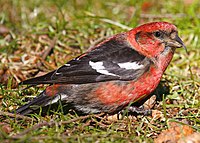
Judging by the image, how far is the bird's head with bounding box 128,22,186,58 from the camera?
A: 362cm

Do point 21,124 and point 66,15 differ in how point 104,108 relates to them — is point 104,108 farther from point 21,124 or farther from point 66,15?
point 66,15

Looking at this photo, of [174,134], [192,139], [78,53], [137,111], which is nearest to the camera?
[192,139]

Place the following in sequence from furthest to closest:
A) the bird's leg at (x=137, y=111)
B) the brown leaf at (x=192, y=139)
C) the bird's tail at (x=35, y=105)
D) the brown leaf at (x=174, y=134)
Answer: the bird's leg at (x=137, y=111)
the bird's tail at (x=35, y=105)
the brown leaf at (x=174, y=134)
the brown leaf at (x=192, y=139)

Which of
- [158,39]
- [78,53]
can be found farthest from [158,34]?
[78,53]

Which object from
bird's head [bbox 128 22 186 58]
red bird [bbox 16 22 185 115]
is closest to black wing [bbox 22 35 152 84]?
red bird [bbox 16 22 185 115]

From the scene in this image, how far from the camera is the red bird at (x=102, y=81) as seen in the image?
3430 millimetres

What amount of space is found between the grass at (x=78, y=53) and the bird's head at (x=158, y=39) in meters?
0.47

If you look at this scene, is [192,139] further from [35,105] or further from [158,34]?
[35,105]

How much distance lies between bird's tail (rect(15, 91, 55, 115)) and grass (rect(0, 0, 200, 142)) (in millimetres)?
82

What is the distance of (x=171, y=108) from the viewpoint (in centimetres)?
382

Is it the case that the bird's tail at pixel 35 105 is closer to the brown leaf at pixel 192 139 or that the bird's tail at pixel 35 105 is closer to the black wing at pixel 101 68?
the black wing at pixel 101 68

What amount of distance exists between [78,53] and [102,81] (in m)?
1.33

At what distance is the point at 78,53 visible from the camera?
186 inches

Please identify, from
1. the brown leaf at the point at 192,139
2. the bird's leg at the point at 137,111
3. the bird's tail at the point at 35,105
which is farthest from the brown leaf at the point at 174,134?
the bird's tail at the point at 35,105
